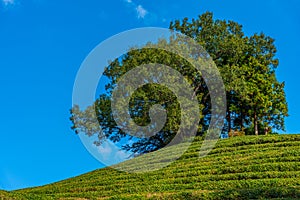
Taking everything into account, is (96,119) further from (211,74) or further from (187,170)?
(187,170)

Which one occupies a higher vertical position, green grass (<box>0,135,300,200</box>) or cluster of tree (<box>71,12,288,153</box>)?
cluster of tree (<box>71,12,288,153</box>)

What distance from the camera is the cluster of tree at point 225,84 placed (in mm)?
31266

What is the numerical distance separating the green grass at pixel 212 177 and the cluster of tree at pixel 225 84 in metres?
6.38

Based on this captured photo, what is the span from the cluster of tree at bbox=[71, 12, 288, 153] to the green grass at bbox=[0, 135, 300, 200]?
20.9 feet

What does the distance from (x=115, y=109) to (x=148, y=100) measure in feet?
Answer: 8.07

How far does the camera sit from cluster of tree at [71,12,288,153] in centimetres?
3127

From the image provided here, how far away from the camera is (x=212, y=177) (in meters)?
17.6

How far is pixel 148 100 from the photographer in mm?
31234

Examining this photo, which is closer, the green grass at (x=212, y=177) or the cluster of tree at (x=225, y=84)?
the green grass at (x=212, y=177)

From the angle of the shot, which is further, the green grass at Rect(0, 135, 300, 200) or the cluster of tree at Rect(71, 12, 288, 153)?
the cluster of tree at Rect(71, 12, 288, 153)

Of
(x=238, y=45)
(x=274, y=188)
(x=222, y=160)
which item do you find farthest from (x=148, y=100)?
(x=274, y=188)

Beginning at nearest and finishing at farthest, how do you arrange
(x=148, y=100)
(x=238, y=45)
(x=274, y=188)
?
(x=274, y=188)
(x=148, y=100)
(x=238, y=45)

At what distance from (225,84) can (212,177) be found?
671 inches

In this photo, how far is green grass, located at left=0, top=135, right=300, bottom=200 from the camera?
47.0ft
